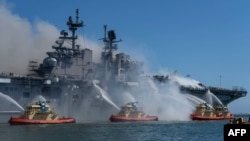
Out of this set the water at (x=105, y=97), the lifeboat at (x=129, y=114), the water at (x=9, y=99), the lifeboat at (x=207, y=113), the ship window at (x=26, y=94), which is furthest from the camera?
the lifeboat at (x=207, y=113)

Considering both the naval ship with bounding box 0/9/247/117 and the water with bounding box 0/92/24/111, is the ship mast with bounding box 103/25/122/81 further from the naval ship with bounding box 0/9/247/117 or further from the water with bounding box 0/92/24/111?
the water with bounding box 0/92/24/111

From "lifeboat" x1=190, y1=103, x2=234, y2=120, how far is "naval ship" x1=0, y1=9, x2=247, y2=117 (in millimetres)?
7747

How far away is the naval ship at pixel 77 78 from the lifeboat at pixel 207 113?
25.4 ft

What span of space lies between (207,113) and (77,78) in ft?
82.1

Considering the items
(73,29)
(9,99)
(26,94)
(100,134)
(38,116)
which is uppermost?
(73,29)

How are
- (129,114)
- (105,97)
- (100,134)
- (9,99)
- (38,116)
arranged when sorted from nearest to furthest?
1. (100,134)
2. (38,116)
3. (9,99)
4. (129,114)
5. (105,97)

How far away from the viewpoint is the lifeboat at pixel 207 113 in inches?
3152

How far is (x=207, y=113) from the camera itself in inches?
3223

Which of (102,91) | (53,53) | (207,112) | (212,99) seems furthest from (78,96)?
(212,99)

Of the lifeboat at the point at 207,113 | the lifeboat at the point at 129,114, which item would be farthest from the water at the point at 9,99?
the lifeboat at the point at 207,113

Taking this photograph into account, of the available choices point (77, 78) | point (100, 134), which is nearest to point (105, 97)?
point (77, 78)

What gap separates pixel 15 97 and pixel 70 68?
1590 centimetres

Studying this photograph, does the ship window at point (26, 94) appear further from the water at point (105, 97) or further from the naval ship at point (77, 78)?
the water at point (105, 97)

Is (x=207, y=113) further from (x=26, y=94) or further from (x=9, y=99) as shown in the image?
(x=9, y=99)
